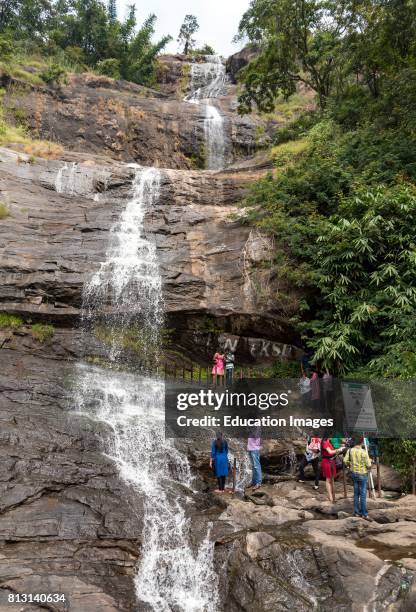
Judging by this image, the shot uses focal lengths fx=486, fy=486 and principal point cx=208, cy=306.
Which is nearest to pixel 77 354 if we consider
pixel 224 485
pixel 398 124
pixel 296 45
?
pixel 224 485

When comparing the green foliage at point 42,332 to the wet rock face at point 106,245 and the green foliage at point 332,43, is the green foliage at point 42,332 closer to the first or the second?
the wet rock face at point 106,245

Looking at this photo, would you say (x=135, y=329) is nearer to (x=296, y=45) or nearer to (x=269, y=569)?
(x=269, y=569)

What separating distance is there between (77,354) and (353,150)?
12.0 metres

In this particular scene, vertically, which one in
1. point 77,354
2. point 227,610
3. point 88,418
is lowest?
point 227,610

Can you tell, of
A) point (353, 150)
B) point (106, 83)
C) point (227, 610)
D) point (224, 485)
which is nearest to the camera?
point (227, 610)

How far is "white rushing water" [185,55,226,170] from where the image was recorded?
27781 mm

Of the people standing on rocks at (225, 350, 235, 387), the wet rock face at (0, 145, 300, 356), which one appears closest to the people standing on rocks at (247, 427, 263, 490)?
the people standing on rocks at (225, 350, 235, 387)

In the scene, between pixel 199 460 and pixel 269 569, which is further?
pixel 199 460

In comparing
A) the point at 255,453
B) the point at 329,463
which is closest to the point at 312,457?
the point at 329,463

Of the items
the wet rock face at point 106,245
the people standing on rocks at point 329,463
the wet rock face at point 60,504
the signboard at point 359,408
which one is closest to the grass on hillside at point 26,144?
the wet rock face at point 106,245

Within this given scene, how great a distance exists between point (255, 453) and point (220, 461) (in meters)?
0.84

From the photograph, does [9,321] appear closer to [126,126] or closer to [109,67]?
[126,126]

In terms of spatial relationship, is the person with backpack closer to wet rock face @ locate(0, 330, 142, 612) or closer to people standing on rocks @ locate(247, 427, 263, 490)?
people standing on rocks @ locate(247, 427, 263, 490)

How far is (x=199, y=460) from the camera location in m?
11.2
